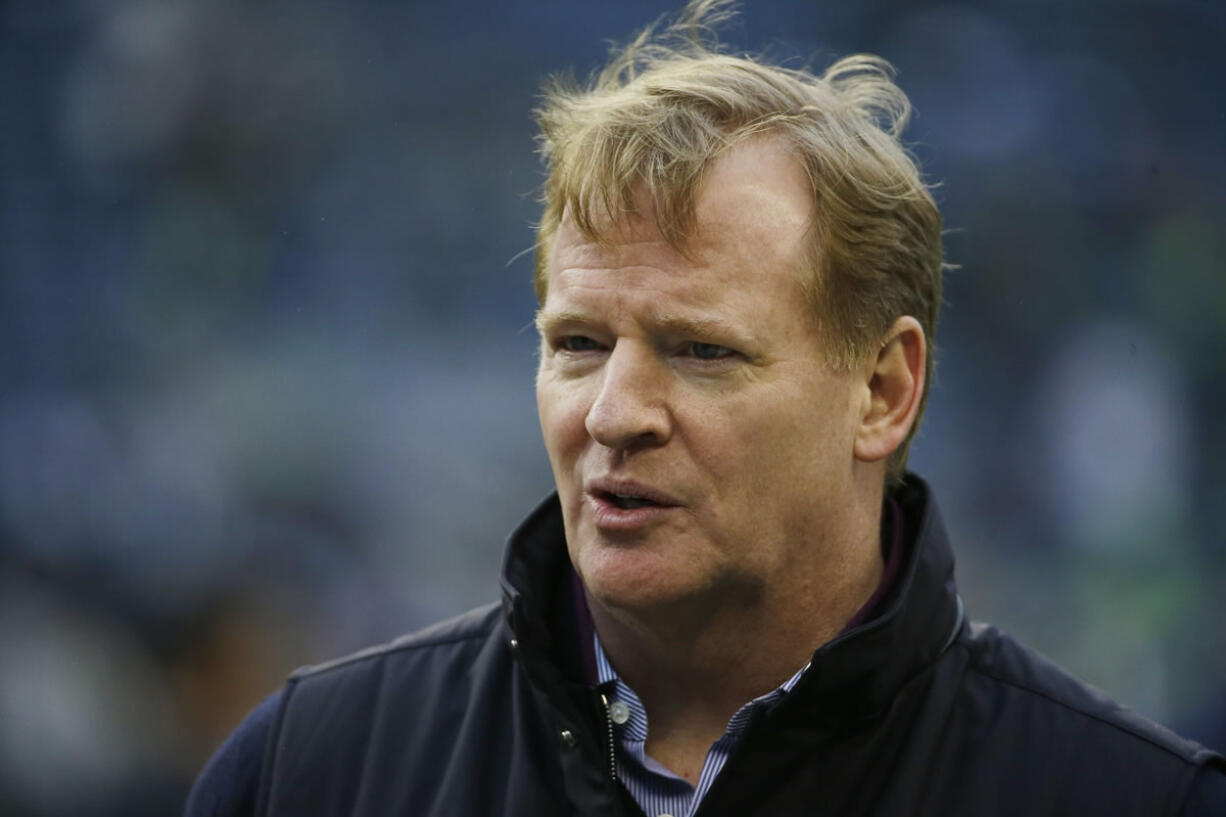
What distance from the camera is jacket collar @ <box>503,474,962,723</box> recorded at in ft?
6.22

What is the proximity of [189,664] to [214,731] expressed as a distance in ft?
0.88

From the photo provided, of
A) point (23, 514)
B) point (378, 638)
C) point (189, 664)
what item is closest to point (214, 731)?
point (189, 664)

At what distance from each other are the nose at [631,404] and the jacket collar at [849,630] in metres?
0.31

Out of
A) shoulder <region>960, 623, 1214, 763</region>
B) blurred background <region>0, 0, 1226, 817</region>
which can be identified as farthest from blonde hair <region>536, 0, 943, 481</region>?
blurred background <region>0, 0, 1226, 817</region>

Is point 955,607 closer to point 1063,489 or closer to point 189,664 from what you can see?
point 1063,489

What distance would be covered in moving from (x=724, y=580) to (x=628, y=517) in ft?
0.57

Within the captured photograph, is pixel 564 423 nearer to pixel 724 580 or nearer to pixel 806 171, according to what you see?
pixel 724 580

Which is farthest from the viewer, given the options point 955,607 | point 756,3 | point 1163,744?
point 756,3

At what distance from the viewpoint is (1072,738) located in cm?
198

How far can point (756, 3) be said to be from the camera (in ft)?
17.8

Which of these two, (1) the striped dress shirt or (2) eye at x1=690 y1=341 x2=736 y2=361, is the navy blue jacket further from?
(2) eye at x1=690 y1=341 x2=736 y2=361

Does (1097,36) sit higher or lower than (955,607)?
higher

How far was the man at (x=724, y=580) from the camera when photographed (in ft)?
6.37

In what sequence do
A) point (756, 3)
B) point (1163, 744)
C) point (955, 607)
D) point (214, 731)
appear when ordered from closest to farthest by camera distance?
point (1163, 744), point (955, 607), point (214, 731), point (756, 3)
